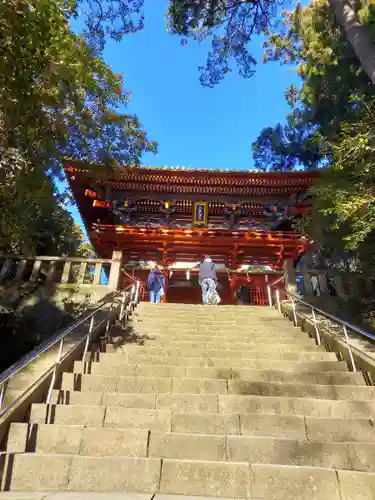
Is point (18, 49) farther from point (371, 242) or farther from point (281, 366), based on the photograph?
point (371, 242)

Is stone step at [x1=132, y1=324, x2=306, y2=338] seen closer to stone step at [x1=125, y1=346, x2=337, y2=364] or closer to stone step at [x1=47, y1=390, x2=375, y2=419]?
stone step at [x1=125, y1=346, x2=337, y2=364]

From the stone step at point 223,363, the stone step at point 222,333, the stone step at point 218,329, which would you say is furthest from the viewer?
the stone step at point 218,329

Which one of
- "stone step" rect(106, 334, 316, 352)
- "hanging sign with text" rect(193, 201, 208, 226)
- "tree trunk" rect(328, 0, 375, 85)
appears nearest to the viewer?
"stone step" rect(106, 334, 316, 352)

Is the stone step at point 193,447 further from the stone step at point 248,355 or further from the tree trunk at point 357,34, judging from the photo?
the tree trunk at point 357,34

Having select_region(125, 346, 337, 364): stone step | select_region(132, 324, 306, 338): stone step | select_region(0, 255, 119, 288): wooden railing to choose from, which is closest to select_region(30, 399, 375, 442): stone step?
select_region(125, 346, 337, 364): stone step

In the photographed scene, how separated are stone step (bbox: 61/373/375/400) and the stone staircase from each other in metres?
0.01

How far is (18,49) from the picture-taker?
3.83 m

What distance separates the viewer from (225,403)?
12.9 ft

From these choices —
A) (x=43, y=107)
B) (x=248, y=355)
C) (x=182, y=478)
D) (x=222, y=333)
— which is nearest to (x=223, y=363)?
(x=248, y=355)

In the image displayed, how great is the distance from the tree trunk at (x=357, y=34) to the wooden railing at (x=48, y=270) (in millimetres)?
8795

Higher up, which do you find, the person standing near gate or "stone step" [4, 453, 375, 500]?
the person standing near gate

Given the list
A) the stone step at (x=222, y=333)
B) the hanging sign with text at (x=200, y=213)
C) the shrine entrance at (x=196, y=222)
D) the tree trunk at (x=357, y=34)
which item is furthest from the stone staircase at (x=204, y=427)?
the hanging sign with text at (x=200, y=213)

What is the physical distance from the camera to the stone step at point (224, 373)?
14.9 feet

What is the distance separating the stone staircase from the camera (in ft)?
8.96
